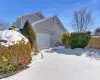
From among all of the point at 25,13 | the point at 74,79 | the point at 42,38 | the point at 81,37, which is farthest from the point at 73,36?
the point at 25,13

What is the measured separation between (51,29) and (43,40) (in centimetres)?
290

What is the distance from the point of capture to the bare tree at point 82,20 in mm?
34447

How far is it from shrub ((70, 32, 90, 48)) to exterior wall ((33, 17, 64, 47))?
5.69 metres

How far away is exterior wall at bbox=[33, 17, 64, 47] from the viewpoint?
21.0m

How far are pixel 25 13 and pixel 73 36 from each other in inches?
550

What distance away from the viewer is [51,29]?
22656 mm

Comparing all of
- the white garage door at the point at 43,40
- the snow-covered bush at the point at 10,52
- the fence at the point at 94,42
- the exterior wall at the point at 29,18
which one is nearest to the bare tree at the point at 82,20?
the exterior wall at the point at 29,18

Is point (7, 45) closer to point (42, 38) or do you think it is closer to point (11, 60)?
point (11, 60)

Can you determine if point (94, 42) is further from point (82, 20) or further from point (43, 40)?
point (82, 20)

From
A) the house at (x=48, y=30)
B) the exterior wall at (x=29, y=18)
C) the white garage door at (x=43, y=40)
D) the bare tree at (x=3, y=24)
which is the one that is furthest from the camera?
the bare tree at (x=3, y=24)

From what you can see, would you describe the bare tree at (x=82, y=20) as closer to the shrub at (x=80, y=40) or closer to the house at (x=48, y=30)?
the house at (x=48, y=30)

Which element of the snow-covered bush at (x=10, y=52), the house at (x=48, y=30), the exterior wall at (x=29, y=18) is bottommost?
the snow-covered bush at (x=10, y=52)

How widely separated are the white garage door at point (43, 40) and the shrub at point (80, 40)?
5.13 metres

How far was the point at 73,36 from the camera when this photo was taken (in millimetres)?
16906
